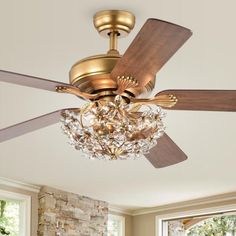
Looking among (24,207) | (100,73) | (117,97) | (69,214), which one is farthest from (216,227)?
(100,73)

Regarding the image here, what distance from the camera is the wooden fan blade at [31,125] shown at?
8.27ft

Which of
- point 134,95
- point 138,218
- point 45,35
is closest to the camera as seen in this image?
point 134,95

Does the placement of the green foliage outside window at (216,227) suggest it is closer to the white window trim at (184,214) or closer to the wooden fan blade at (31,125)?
the white window trim at (184,214)

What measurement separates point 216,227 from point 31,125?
4.96 metres

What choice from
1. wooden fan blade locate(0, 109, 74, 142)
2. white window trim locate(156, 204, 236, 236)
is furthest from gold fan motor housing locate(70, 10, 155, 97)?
white window trim locate(156, 204, 236, 236)

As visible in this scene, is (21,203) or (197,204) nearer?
(21,203)

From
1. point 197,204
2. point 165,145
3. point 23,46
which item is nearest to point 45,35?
point 23,46

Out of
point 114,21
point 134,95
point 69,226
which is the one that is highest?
point 114,21

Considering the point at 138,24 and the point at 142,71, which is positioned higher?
the point at 138,24

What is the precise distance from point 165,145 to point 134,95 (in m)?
0.60

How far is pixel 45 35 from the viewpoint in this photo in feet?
8.58

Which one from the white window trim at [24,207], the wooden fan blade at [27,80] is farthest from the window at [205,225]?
the wooden fan blade at [27,80]

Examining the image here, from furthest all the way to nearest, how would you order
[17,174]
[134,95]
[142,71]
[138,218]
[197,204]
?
1. [138,218]
2. [197,204]
3. [17,174]
4. [134,95]
5. [142,71]

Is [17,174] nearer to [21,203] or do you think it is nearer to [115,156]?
[21,203]
